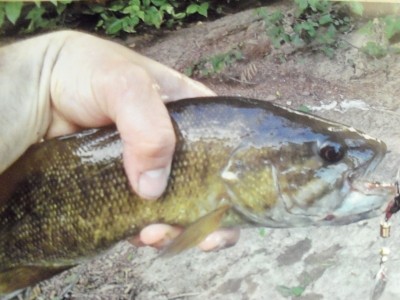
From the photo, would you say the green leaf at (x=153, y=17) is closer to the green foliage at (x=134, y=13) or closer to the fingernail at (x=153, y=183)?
the green foliage at (x=134, y=13)

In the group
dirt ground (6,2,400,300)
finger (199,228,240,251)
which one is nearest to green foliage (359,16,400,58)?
dirt ground (6,2,400,300)

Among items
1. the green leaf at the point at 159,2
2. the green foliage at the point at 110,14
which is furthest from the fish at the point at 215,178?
the green leaf at the point at 159,2

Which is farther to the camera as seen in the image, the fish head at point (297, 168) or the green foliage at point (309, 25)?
the green foliage at point (309, 25)

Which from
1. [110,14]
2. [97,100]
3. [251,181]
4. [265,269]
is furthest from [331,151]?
[110,14]

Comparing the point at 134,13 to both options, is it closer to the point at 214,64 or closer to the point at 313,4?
the point at 214,64

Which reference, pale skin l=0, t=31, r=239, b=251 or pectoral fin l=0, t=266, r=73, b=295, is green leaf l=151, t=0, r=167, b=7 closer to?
pale skin l=0, t=31, r=239, b=251
